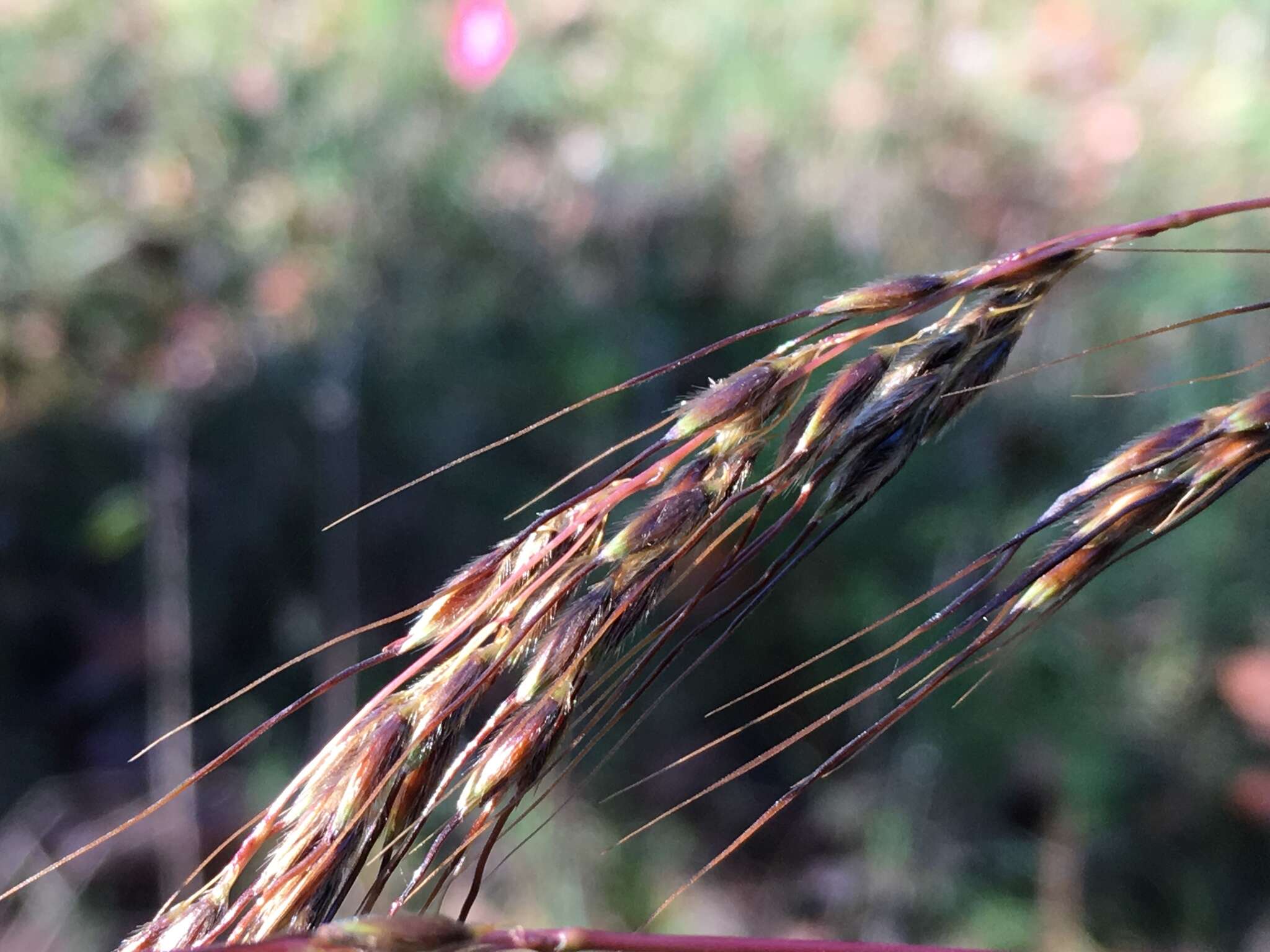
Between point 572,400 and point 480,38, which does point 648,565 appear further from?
point 480,38

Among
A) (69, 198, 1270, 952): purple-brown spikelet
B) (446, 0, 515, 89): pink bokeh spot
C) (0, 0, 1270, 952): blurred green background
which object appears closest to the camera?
(69, 198, 1270, 952): purple-brown spikelet

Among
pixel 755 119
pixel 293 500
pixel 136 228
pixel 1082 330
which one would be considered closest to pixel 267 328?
pixel 136 228

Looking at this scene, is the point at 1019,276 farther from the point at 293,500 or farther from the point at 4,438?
the point at 4,438

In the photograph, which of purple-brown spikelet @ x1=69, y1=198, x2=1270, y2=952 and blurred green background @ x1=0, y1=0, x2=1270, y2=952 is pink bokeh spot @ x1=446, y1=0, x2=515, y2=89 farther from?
purple-brown spikelet @ x1=69, y1=198, x2=1270, y2=952

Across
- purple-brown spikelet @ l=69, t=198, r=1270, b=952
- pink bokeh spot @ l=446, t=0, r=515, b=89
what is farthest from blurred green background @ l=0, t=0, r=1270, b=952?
purple-brown spikelet @ l=69, t=198, r=1270, b=952

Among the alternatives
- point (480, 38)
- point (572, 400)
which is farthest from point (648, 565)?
point (480, 38)

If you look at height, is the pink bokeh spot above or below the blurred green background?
above

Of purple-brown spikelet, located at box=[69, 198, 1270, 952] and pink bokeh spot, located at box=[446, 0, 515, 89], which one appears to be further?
pink bokeh spot, located at box=[446, 0, 515, 89]
